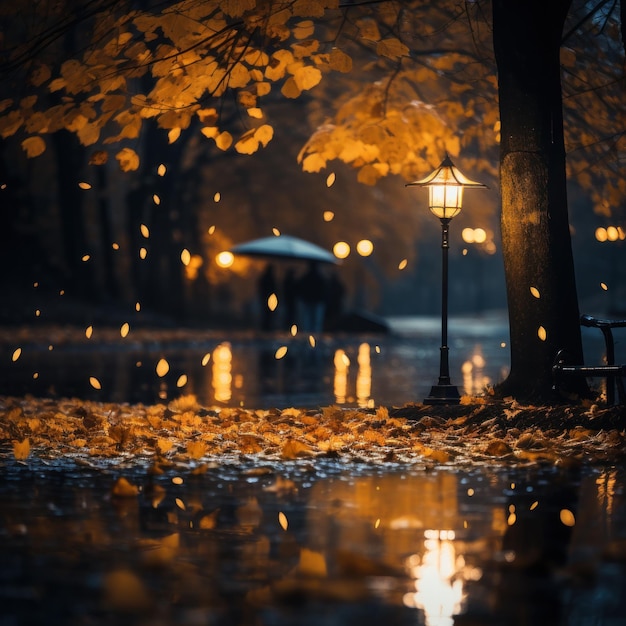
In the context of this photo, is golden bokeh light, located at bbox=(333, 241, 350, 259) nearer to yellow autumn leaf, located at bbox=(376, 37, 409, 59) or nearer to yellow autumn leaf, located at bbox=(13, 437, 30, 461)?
yellow autumn leaf, located at bbox=(376, 37, 409, 59)

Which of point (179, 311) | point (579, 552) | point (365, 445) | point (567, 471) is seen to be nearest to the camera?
point (579, 552)

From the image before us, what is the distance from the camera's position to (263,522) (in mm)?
7098

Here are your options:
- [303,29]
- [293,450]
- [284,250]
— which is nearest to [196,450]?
[293,450]

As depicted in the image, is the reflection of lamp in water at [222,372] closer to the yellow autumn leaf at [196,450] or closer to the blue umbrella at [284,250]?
the blue umbrella at [284,250]

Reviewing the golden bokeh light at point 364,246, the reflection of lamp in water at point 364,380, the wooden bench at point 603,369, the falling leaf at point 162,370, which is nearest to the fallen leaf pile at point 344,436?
the wooden bench at point 603,369

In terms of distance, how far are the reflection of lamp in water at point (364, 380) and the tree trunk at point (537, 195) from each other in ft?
12.2

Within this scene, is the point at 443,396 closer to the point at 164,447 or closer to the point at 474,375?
the point at 164,447

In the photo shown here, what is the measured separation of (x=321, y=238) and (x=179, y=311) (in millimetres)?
5905

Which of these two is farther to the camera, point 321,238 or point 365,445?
point 321,238

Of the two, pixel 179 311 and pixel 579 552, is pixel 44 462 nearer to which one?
pixel 579 552

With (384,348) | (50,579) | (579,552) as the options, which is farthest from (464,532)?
(384,348)

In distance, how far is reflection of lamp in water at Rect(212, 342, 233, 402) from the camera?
58.1ft

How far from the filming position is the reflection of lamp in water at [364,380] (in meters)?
16.9

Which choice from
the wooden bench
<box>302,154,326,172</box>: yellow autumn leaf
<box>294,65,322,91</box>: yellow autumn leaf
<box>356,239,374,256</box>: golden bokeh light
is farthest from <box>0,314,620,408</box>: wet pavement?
<box>294,65,322,91</box>: yellow autumn leaf
